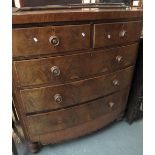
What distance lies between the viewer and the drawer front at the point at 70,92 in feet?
3.56

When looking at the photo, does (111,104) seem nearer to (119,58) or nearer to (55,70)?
(119,58)

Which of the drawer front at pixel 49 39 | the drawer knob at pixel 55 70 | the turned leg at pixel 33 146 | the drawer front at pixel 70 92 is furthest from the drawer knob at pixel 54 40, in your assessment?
the turned leg at pixel 33 146

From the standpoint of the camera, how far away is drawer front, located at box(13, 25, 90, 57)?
91 cm

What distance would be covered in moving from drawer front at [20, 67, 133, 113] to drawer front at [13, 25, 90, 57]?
0.76ft

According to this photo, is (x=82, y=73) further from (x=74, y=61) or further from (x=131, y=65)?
(x=131, y=65)

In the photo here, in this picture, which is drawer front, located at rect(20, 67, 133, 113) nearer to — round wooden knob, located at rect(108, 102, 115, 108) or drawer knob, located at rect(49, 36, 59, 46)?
round wooden knob, located at rect(108, 102, 115, 108)

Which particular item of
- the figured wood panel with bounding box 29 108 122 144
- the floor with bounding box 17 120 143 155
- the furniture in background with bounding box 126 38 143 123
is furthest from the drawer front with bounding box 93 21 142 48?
the floor with bounding box 17 120 143 155

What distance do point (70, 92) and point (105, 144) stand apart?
0.60 m

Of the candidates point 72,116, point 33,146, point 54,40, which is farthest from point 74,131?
point 54,40

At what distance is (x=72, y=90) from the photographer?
1.16m

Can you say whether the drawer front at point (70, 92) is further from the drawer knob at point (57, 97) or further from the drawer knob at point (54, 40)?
the drawer knob at point (54, 40)

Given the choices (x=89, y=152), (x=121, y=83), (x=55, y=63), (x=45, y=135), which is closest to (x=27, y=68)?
(x=55, y=63)

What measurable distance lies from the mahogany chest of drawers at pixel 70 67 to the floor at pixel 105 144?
14 centimetres
